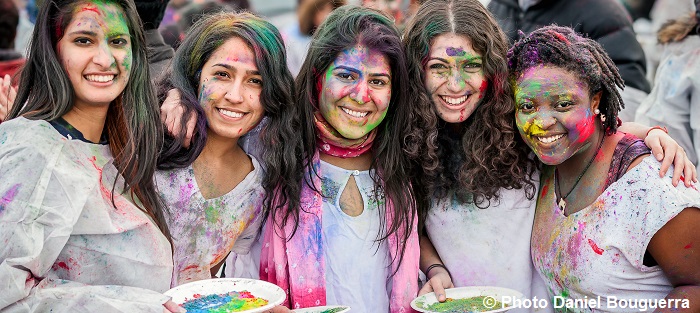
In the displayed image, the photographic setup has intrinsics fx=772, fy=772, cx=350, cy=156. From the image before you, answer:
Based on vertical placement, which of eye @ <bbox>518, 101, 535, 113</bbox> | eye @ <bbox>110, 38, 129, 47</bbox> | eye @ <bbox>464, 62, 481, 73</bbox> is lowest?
eye @ <bbox>518, 101, 535, 113</bbox>

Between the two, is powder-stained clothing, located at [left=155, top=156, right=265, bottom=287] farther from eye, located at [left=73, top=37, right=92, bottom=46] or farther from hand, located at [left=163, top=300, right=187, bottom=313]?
eye, located at [left=73, top=37, right=92, bottom=46]

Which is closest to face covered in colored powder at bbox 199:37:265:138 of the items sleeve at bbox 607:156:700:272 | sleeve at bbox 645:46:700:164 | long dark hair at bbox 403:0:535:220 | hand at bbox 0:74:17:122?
long dark hair at bbox 403:0:535:220

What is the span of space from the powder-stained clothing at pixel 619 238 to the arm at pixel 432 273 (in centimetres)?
49

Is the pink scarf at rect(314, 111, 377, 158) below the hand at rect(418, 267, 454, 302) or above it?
above

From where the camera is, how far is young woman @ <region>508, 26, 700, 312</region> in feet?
10.0

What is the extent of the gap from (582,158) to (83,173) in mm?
2089

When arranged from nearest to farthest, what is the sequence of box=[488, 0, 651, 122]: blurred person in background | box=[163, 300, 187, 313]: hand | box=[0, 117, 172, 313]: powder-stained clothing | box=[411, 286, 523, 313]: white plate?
box=[0, 117, 172, 313]: powder-stained clothing
box=[163, 300, 187, 313]: hand
box=[411, 286, 523, 313]: white plate
box=[488, 0, 651, 122]: blurred person in background

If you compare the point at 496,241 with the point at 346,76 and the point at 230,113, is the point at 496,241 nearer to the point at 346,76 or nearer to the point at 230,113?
the point at 346,76

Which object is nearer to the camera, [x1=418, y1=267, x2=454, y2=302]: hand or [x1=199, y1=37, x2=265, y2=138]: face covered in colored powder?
[x1=199, y1=37, x2=265, y2=138]: face covered in colored powder

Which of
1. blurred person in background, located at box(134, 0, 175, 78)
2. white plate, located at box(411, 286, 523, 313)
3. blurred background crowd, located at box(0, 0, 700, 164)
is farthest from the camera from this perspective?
blurred background crowd, located at box(0, 0, 700, 164)

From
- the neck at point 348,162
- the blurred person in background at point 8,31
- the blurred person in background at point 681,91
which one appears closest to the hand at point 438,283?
the neck at point 348,162

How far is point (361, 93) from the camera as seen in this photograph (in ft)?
11.0

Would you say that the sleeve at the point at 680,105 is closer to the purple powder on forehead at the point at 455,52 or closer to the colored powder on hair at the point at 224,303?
the purple powder on forehead at the point at 455,52

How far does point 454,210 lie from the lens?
362 centimetres
